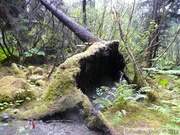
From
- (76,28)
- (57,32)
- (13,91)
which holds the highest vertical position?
(76,28)

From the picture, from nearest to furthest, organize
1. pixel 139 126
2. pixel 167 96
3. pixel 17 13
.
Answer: pixel 139 126, pixel 167 96, pixel 17 13

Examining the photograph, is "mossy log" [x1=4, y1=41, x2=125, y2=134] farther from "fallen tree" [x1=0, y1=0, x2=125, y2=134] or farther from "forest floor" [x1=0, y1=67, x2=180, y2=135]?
"forest floor" [x1=0, y1=67, x2=180, y2=135]

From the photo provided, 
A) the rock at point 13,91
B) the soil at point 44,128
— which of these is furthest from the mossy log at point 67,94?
the rock at point 13,91

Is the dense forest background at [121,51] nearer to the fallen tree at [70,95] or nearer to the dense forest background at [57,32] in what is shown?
the dense forest background at [57,32]

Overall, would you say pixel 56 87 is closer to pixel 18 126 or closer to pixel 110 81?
pixel 18 126

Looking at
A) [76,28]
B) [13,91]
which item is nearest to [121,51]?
[76,28]

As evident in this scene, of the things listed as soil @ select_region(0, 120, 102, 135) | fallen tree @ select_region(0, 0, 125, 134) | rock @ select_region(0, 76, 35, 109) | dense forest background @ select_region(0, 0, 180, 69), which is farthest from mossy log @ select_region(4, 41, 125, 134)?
dense forest background @ select_region(0, 0, 180, 69)

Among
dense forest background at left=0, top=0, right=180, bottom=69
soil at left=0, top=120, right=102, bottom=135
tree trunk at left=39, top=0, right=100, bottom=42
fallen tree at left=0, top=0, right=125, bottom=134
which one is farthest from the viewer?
dense forest background at left=0, top=0, right=180, bottom=69

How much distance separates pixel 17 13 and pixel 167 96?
6542 millimetres

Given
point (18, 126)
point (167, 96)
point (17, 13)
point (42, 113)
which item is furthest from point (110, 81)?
point (17, 13)

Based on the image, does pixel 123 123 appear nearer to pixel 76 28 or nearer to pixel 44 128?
pixel 44 128

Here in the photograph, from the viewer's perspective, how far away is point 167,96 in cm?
428

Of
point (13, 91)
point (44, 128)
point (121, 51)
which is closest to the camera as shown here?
point (44, 128)

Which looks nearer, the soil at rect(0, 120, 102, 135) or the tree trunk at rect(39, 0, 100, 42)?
the soil at rect(0, 120, 102, 135)
